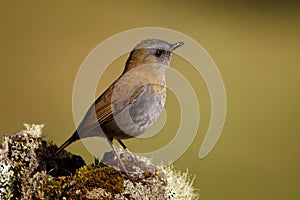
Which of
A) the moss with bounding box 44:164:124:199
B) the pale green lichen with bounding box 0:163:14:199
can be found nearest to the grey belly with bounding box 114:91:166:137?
the moss with bounding box 44:164:124:199

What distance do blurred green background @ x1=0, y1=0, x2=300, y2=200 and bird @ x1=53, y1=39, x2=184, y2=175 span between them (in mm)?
2538

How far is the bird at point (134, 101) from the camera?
8.63ft

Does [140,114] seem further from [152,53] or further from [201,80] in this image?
[201,80]

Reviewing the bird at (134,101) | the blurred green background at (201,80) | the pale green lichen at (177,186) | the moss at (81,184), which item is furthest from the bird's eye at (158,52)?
the blurred green background at (201,80)

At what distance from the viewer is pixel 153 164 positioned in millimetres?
2596

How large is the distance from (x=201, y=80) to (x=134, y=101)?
4.84 meters

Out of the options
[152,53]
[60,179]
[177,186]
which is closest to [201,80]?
[152,53]

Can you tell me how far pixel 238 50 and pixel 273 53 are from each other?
0.56 metres

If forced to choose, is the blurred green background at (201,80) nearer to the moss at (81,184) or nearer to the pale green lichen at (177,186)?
the pale green lichen at (177,186)

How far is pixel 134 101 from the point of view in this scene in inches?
106

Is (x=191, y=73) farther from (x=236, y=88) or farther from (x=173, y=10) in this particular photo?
(x=173, y=10)

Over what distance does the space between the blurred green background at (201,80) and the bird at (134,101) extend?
8.33 feet

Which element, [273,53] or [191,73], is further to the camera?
[273,53]

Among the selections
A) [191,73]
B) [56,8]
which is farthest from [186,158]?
[56,8]
